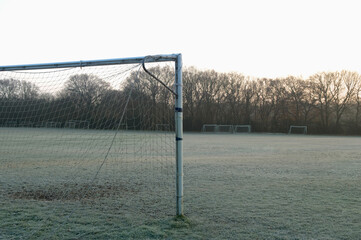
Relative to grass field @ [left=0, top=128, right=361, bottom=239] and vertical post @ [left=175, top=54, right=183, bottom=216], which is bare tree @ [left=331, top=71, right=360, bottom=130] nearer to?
grass field @ [left=0, top=128, right=361, bottom=239]

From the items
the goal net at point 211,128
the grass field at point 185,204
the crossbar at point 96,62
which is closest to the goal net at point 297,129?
the goal net at point 211,128

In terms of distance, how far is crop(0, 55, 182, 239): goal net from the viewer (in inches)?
194

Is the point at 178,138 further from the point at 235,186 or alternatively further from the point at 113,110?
the point at 113,110

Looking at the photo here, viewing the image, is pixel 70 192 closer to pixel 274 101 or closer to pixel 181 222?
pixel 181 222

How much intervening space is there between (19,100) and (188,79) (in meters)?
46.5

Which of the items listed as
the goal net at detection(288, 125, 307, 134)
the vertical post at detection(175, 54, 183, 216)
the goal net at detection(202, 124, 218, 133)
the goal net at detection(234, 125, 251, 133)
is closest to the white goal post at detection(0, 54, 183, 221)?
the vertical post at detection(175, 54, 183, 216)

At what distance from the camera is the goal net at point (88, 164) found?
16.2ft

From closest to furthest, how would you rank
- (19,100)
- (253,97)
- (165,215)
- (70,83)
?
(165,215) < (70,83) < (19,100) < (253,97)

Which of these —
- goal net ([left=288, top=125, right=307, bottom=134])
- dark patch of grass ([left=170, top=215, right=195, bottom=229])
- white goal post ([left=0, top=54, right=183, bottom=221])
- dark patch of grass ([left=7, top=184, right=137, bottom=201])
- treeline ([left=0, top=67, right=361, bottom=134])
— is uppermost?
treeline ([left=0, top=67, right=361, bottom=134])

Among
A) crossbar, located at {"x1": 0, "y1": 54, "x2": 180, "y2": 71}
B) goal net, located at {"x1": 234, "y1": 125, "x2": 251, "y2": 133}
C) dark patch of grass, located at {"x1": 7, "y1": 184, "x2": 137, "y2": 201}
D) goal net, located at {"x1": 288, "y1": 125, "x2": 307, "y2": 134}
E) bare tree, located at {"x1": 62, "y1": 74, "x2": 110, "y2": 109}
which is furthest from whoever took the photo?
goal net, located at {"x1": 234, "y1": 125, "x2": 251, "y2": 133}

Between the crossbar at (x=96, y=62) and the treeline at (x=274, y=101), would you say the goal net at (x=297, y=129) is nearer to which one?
the treeline at (x=274, y=101)

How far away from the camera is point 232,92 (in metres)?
57.8

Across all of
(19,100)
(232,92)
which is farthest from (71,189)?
(232,92)

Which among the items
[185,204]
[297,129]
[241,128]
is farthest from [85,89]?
[241,128]
